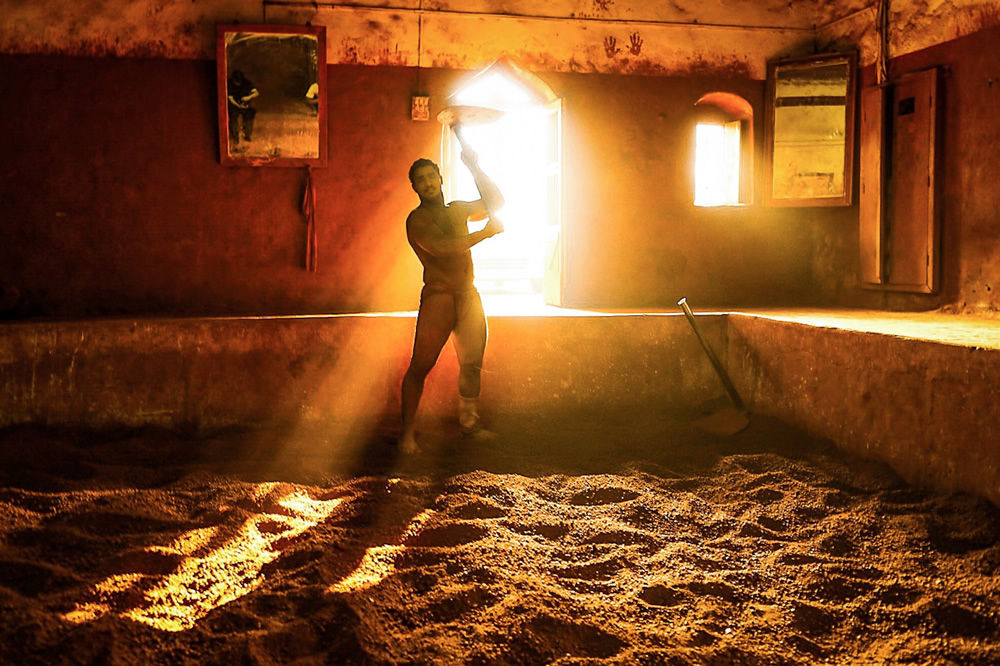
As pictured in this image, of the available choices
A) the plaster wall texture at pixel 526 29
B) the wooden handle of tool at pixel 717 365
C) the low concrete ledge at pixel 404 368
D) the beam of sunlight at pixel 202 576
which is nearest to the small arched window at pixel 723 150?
the plaster wall texture at pixel 526 29

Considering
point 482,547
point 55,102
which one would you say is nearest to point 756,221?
point 482,547

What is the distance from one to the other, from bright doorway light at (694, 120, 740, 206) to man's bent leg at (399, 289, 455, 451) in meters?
4.21

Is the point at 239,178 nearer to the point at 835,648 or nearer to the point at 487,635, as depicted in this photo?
the point at 487,635

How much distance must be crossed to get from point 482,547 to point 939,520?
2.17m

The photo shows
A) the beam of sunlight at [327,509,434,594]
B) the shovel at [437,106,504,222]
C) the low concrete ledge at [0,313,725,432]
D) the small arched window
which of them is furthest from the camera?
the small arched window

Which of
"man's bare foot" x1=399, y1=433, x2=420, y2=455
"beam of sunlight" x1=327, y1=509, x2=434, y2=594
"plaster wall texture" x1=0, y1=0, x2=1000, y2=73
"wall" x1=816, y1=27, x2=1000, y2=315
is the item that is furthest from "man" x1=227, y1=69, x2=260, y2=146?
"wall" x1=816, y1=27, x2=1000, y2=315

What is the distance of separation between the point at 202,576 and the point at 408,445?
1888 mm

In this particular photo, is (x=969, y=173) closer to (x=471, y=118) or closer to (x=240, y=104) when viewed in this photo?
(x=471, y=118)

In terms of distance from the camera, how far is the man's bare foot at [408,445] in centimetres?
481

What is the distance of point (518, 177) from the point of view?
10719 millimetres

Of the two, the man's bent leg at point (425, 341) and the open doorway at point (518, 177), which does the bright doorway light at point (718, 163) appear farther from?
the man's bent leg at point (425, 341)

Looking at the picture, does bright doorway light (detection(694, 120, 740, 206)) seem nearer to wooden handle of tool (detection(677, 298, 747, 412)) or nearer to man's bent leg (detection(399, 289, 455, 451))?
wooden handle of tool (detection(677, 298, 747, 412))

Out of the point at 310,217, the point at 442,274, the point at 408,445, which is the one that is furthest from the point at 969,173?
the point at 310,217

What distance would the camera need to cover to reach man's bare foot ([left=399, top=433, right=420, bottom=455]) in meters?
4.81
